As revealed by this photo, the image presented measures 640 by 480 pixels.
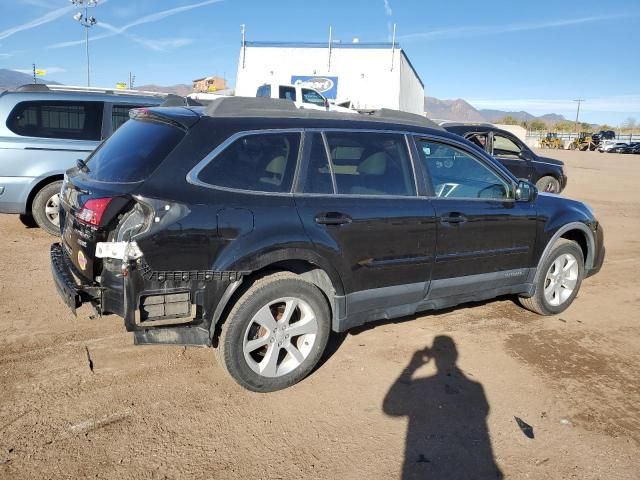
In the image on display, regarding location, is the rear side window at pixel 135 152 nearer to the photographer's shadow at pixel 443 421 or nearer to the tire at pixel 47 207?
the photographer's shadow at pixel 443 421

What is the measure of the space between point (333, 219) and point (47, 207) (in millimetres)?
5009

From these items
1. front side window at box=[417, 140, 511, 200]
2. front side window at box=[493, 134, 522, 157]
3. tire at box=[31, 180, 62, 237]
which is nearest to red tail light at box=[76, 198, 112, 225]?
front side window at box=[417, 140, 511, 200]

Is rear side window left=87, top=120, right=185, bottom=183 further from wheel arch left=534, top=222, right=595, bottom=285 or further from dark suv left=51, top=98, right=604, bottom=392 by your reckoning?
wheel arch left=534, top=222, right=595, bottom=285

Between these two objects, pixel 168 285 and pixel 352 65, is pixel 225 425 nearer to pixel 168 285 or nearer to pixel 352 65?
pixel 168 285

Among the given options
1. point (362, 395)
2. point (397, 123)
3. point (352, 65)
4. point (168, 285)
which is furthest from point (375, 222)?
point (352, 65)

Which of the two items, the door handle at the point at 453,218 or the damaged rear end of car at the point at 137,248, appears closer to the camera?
the damaged rear end of car at the point at 137,248

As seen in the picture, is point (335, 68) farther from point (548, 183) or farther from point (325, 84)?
point (548, 183)

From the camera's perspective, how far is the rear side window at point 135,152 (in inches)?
123

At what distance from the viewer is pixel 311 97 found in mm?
18562

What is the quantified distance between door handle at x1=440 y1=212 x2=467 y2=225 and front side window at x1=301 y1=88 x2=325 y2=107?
47.9 feet

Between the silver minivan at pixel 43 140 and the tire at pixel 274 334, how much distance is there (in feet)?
15.4

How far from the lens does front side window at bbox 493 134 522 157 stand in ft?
35.2

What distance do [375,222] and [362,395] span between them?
46.1 inches

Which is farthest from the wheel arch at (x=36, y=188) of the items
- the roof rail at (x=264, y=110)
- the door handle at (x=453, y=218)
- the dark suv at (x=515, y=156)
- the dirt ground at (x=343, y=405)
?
the dark suv at (x=515, y=156)
